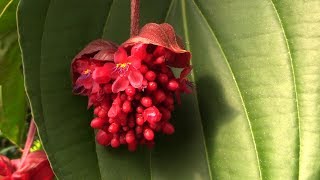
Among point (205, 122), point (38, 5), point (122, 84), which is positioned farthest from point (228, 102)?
point (38, 5)

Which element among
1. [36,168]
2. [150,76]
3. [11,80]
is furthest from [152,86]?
[11,80]

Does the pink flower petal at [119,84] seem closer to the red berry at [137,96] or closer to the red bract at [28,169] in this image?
the red berry at [137,96]

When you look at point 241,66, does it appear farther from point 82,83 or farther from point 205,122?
point 82,83

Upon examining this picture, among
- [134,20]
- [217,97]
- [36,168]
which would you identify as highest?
[134,20]

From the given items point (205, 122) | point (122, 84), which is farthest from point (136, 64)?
point (205, 122)

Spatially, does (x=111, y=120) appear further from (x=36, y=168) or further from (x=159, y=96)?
(x=36, y=168)

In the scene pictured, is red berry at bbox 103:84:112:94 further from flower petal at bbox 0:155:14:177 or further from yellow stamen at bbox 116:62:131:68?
flower petal at bbox 0:155:14:177

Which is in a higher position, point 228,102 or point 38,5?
point 38,5

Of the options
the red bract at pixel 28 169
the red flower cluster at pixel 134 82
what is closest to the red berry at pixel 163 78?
the red flower cluster at pixel 134 82
